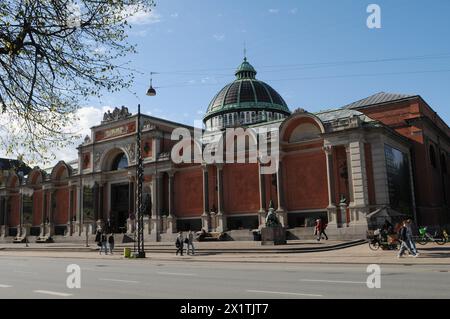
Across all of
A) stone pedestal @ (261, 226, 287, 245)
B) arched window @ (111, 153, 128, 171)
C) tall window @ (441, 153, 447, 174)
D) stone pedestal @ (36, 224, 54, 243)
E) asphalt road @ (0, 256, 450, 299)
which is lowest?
asphalt road @ (0, 256, 450, 299)

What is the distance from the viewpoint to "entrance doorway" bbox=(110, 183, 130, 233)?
55.9 meters

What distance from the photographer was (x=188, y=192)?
49594 mm

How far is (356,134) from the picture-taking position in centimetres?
3747

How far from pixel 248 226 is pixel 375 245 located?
18739 millimetres

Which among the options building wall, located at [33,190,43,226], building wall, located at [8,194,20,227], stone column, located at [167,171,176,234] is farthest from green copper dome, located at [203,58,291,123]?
building wall, located at [8,194,20,227]

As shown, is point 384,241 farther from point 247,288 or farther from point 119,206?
point 119,206

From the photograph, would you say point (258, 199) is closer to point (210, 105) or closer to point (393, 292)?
point (210, 105)

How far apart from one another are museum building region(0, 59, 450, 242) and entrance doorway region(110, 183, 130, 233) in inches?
5.0

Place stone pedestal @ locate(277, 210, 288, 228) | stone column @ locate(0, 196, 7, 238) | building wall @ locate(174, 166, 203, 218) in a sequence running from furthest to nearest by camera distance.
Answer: stone column @ locate(0, 196, 7, 238)
building wall @ locate(174, 166, 203, 218)
stone pedestal @ locate(277, 210, 288, 228)

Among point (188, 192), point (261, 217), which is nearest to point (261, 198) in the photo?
point (261, 217)

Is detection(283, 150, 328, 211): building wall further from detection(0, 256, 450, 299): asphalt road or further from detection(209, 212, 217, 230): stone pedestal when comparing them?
detection(0, 256, 450, 299): asphalt road

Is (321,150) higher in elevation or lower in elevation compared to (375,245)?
higher
